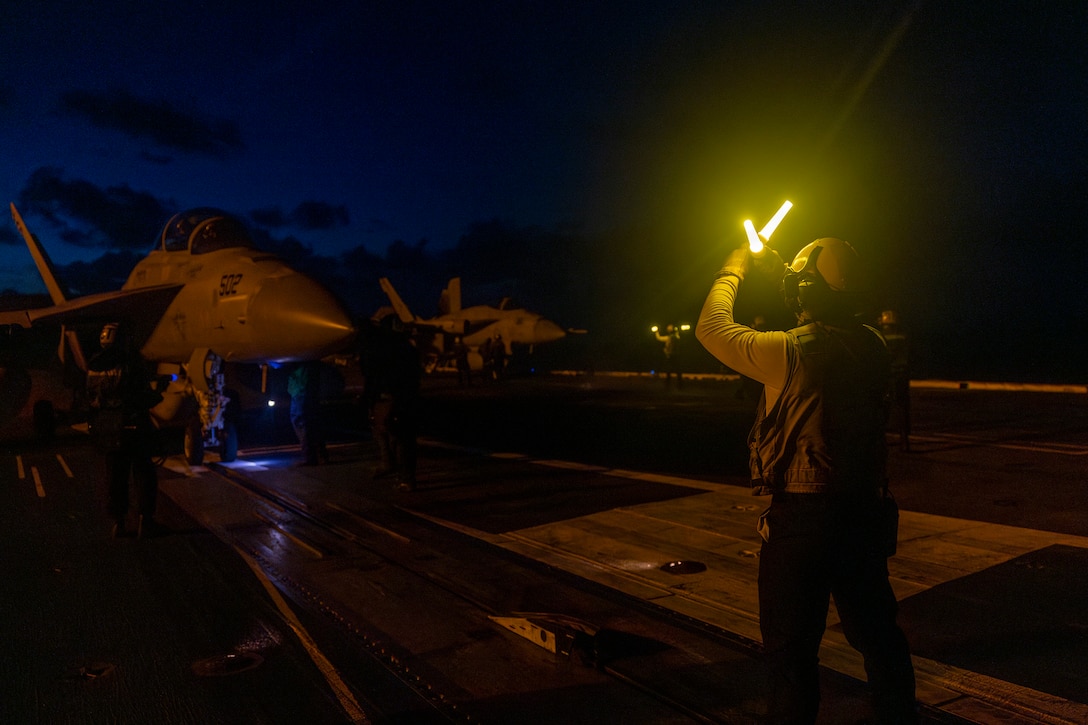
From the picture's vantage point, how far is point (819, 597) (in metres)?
2.41

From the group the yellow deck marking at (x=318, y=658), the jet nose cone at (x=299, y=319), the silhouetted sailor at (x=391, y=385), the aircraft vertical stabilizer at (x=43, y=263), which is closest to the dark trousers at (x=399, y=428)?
the silhouetted sailor at (x=391, y=385)

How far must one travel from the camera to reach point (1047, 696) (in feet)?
10.1

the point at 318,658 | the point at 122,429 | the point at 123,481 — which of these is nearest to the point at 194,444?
the point at 123,481

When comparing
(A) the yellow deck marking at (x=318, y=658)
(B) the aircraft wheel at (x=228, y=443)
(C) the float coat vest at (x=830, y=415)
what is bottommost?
(A) the yellow deck marking at (x=318, y=658)

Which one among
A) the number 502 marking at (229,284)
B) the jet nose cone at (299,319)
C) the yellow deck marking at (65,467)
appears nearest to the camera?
the jet nose cone at (299,319)

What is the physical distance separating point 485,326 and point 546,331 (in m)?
3.65

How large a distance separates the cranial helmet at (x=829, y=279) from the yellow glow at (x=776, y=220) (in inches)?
10.3

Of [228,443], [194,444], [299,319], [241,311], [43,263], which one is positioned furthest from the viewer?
[43,263]

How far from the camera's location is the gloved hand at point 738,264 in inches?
112

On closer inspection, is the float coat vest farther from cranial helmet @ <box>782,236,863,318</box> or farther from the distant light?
the distant light

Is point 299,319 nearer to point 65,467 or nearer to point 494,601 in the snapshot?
point 65,467

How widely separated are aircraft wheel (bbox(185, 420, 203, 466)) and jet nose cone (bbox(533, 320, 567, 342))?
2509cm

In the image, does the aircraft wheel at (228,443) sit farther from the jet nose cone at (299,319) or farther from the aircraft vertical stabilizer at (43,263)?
the aircraft vertical stabilizer at (43,263)

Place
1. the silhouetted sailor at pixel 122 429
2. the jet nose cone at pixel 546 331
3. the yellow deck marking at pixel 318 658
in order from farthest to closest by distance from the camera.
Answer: the jet nose cone at pixel 546 331 < the silhouetted sailor at pixel 122 429 < the yellow deck marking at pixel 318 658
